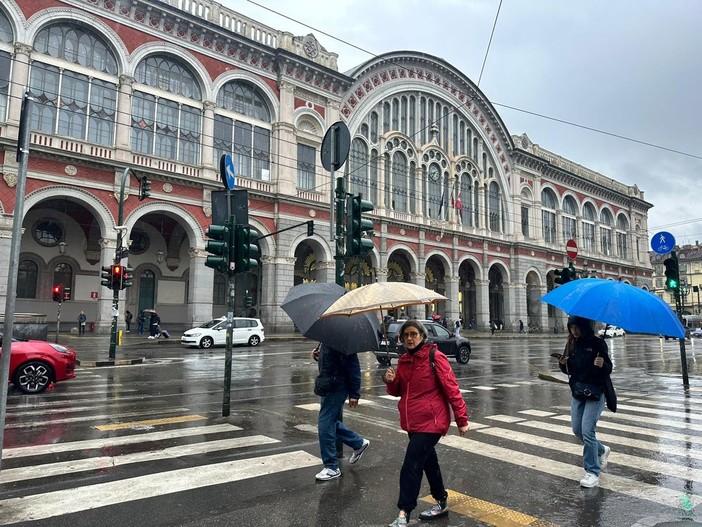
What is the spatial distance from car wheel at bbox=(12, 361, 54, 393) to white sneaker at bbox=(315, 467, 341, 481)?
8.61m

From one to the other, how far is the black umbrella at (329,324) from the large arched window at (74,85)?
1002 inches

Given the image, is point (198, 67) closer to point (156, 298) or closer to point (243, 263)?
point (156, 298)

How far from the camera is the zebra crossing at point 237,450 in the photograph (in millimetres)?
5117

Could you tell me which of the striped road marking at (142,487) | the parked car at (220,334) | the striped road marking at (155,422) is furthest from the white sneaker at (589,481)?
the parked car at (220,334)

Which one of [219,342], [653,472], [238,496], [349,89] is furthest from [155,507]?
[349,89]

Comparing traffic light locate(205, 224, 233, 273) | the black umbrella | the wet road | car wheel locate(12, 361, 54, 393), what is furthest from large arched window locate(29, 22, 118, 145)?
the black umbrella

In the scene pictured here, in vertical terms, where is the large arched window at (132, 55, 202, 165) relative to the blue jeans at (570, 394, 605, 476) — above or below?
above

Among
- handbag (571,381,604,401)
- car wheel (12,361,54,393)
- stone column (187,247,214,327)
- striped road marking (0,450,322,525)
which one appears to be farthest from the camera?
stone column (187,247,214,327)

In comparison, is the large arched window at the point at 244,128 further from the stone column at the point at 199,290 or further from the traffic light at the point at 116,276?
the traffic light at the point at 116,276

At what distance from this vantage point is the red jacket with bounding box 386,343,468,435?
14.0ft

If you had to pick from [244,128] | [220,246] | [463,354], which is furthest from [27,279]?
[220,246]

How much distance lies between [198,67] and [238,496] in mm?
30606

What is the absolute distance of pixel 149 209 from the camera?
28.6 m

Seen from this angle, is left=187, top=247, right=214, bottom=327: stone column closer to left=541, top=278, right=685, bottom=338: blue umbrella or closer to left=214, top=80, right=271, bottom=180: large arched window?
left=214, top=80, right=271, bottom=180: large arched window
